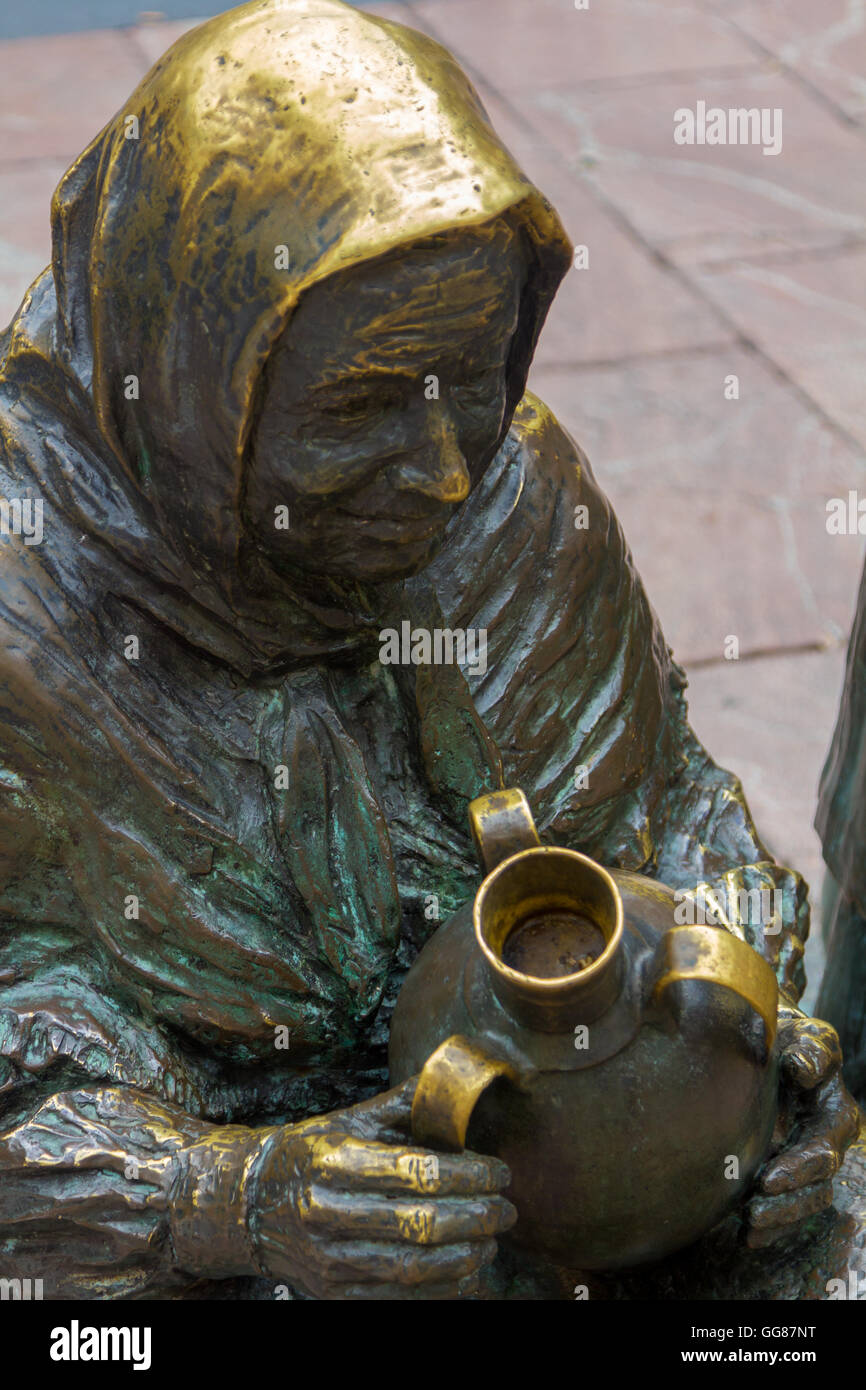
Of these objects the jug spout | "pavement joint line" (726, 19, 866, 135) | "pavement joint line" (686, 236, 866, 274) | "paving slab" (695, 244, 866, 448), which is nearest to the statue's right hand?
the jug spout

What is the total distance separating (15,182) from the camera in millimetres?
6016

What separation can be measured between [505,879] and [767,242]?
470cm

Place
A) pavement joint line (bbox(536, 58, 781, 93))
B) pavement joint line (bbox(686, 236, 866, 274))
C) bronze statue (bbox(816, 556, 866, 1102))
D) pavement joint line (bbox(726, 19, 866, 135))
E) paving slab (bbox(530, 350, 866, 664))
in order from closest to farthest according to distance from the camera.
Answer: bronze statue (bbox(816, 556, 866, 1102))
paving slab (bbox(530, 350, 866, 664))
pavement joint line (bbox(686, 236, 866, 274))
pavement joint line (bbox(726, 19, 866, 135))
pavement joint line (bbox(536, 58, 781, 93))

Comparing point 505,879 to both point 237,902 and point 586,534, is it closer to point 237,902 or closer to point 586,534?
point 237,902

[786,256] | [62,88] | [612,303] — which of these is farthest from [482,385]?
[62,88]

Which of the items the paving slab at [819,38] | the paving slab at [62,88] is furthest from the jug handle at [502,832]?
the paving slab at [819,38]

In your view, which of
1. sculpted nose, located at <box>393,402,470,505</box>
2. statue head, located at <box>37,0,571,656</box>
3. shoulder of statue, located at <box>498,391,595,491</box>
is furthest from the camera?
shoulder of statue, located at <box>498,391,595,491</box>

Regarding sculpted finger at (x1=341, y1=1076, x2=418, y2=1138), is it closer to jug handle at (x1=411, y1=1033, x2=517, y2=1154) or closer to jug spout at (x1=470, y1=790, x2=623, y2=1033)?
jug handle at (x1=411, y1=1033, x2=517, y2=1154)

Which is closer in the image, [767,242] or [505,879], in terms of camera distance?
[505,879]

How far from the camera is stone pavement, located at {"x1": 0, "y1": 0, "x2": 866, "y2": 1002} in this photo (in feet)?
14.5

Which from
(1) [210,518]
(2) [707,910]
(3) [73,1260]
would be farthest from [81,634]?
(2) [707,910]

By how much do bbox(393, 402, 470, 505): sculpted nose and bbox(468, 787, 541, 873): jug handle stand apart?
0.35m

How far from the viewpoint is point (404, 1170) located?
1613 mm
